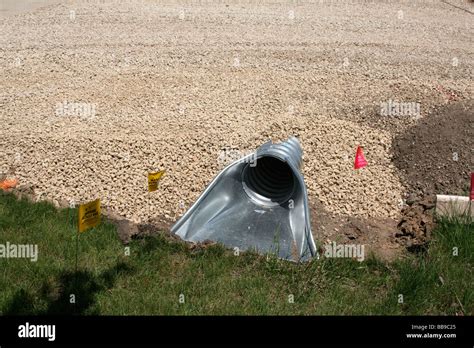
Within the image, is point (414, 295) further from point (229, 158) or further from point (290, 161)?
point (229, 158)

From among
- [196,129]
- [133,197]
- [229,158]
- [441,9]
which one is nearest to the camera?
[133,197]

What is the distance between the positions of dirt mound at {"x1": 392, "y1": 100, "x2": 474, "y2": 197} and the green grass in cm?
119

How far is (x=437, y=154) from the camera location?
24.8 feet

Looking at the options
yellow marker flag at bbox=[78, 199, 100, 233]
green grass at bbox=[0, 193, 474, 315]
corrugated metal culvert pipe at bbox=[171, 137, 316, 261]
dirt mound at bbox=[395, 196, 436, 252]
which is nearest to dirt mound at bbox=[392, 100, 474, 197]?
dirt mound at bbox=[395, 196, 436, 252]

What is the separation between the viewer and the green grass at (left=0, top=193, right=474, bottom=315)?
16.4ft

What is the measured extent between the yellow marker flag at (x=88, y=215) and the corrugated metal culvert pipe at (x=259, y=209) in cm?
121

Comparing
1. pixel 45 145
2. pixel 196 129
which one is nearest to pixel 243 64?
pixel 196 129

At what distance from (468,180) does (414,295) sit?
2.68 metres

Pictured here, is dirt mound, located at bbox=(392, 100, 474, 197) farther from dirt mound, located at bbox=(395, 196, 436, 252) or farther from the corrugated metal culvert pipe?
the corrugated metal culvert pipe

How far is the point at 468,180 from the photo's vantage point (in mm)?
7242

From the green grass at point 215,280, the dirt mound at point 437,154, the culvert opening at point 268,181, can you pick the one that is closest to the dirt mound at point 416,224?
the green grass at point 215,280

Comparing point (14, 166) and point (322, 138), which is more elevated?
point (322, 138)

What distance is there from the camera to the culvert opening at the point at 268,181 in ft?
22.6

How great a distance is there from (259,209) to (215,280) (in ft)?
5.27
